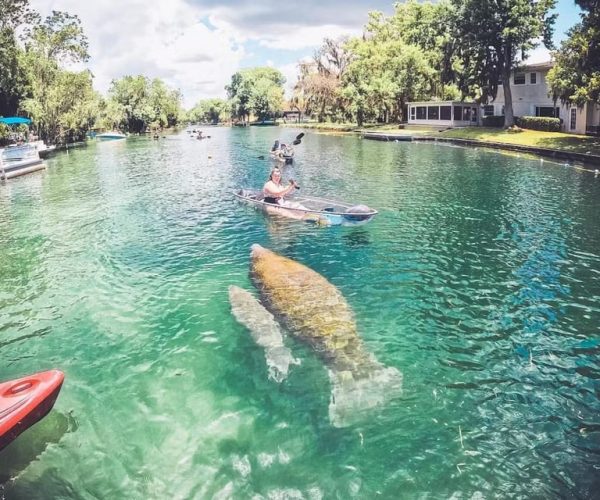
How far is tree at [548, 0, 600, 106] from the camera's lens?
36.8 metres

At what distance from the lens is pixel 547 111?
60.1m

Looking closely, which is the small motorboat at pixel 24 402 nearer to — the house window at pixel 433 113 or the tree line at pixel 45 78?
the tree line at pixel 45 78

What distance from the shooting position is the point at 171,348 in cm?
1105

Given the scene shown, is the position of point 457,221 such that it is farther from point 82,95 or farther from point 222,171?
point 82,95

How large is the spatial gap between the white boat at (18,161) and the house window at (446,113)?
56308 millimetres

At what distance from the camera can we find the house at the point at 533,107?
51.7 metres

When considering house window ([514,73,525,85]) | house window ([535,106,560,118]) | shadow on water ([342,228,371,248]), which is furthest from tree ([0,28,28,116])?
house window ([535,106,560,118])

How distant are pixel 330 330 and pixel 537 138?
47408mm

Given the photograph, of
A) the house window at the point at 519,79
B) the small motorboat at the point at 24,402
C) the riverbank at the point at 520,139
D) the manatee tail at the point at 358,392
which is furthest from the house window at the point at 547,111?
the small motorboat at the point at 24,402

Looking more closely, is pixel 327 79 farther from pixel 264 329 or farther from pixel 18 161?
pixel 264 329

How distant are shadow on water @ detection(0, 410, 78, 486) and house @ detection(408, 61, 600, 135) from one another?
164ft

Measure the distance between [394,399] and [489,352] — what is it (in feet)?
9.40

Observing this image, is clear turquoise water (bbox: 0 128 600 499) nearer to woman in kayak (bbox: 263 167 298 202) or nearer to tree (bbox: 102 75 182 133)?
woman in kayak (bbox: 263 167 298 202)

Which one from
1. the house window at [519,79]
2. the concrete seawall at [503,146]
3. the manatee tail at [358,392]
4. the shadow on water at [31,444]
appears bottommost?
the shadow on water at [31,444]
